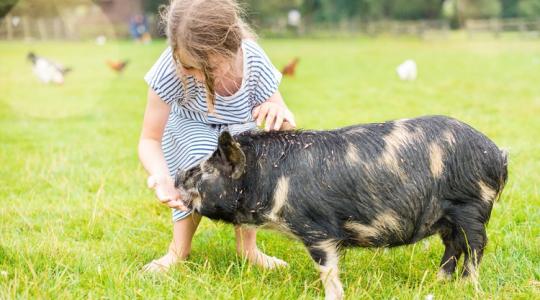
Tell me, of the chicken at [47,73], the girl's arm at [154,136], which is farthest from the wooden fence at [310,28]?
the girl's arm at [154,136]

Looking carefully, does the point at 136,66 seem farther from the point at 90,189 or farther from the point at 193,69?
the point at 193,69

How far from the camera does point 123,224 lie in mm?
4324

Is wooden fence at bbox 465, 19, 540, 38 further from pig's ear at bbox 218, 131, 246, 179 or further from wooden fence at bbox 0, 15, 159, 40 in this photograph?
pig's ear at bbox 218, 131, 246, 179

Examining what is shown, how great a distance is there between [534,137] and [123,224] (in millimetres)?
4976

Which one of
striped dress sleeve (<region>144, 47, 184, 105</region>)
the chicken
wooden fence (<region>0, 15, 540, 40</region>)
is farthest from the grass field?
wooden fence (<region>0, 15, 540, 40</region>)

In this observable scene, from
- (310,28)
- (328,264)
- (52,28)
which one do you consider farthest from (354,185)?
(310,28)

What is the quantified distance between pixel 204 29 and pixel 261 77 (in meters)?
0.67

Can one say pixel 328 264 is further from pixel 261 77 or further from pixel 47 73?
Result: pixel 47 73

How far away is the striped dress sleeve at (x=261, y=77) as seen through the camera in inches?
141

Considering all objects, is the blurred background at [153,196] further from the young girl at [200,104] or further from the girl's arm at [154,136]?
the girl's arm at [154,136]

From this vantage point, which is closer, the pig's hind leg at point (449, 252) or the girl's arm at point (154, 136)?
the pig's hind leg at point (449, 252)

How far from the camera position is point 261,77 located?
3.60 metres

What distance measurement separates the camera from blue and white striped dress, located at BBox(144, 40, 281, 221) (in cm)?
349

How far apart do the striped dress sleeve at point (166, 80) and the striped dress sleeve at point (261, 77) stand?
39cm
